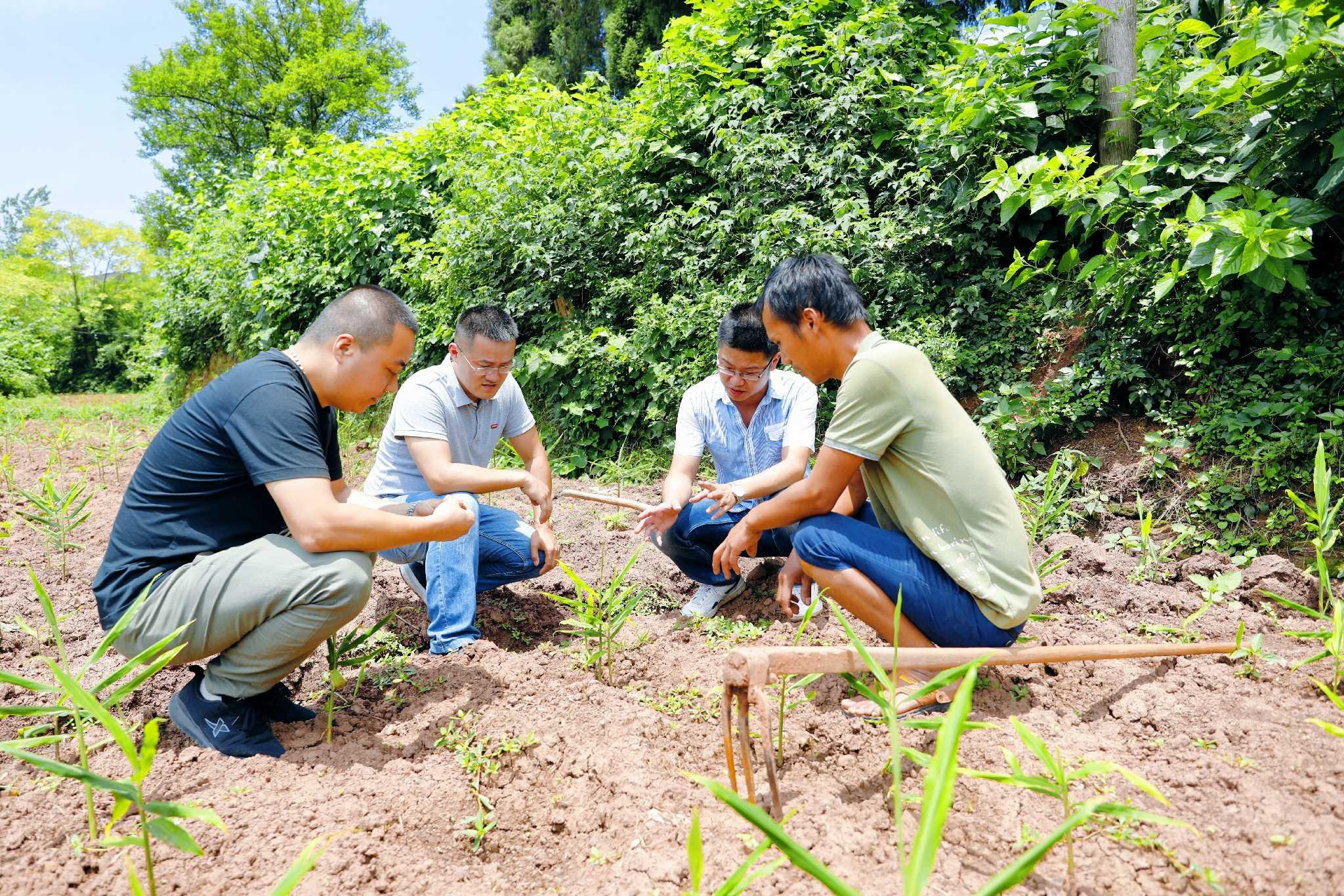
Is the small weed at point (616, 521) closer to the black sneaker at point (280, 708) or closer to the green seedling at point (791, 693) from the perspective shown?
the green seedling at point (791, 693)

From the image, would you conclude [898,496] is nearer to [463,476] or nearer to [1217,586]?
[1217,586]

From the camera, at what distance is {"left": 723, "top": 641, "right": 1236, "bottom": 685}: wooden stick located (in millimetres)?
1821

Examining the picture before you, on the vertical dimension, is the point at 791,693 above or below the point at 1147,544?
below

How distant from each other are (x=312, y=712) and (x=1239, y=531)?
12.4 feet

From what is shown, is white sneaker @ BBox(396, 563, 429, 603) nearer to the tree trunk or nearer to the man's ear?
the man's ear

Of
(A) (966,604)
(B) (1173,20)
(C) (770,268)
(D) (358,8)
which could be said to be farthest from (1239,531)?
(D) (358,8)

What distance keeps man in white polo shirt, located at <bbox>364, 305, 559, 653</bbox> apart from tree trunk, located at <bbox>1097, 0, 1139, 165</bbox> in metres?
3.43

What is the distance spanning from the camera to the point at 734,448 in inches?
139

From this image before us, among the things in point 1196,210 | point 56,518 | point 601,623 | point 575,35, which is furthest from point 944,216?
point 575,35

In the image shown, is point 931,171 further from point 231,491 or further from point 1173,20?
point 231,491

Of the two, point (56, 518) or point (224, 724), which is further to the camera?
point (56, 518)

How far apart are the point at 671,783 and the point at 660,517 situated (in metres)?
1.26

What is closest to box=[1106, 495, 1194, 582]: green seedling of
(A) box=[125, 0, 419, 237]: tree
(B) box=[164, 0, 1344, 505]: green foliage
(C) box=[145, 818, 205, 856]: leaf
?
(B) box=[164, 0, 1344, 505]: green foliage

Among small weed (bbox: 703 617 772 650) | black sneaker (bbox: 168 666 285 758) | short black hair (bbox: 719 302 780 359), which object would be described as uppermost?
short black hair (bbox: 719 302 780 359)
